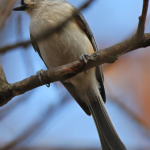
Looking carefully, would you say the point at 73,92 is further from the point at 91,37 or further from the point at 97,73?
the point at 91,37

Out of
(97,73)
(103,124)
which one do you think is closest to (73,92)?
(97,73)

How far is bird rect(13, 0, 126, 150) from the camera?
3357 mm

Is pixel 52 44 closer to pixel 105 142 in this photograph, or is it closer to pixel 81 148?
pixel 105 142

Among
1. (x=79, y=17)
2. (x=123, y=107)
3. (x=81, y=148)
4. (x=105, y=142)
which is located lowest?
(x=105, y=142)

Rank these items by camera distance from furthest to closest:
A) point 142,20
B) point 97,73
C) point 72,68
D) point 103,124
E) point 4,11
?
point 97,73 < point 103,124 < point 72,68 < point 142,20 < point 4,11

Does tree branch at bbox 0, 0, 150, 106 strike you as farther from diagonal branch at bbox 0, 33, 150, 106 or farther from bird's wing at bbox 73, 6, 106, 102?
bird's wing at bbox 73, 6, 106, 102

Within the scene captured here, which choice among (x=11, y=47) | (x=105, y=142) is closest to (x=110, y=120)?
(x=105, y=142)

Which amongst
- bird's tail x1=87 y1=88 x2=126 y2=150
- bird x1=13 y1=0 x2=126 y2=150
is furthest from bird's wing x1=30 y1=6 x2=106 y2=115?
bird's tail x1=87 y1=88 x2=126 y2=150

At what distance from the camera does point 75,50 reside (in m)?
3.38

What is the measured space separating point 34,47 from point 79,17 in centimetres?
90

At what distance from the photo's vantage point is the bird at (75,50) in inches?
132

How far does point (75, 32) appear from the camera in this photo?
3414 mm

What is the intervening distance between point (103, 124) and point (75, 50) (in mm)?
1166

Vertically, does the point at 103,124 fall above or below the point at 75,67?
below
